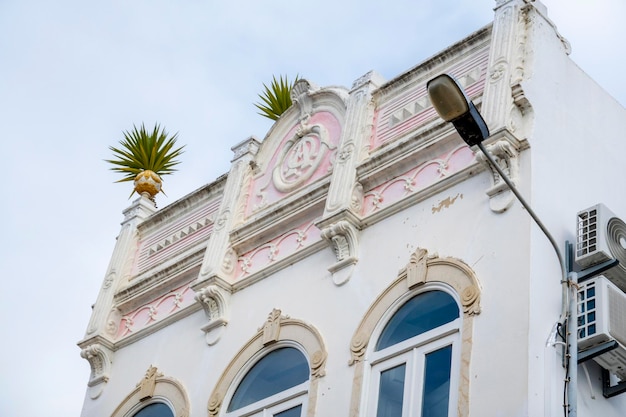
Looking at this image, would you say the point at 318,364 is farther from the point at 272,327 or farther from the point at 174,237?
the point at 174,237

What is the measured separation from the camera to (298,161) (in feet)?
61.7

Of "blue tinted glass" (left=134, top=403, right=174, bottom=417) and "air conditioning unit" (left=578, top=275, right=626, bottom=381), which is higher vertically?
"blue tinted glass" (left=134, top=403, right=174, bottom=417)

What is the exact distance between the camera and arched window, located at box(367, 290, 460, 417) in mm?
14023

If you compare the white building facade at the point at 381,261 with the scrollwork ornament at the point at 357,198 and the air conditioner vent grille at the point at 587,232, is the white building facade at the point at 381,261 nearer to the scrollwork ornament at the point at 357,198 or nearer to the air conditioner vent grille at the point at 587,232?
the scrollwork ornament at the point at 357,198

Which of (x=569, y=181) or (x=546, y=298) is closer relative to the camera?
(x=546, y=298)

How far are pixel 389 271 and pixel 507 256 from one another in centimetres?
201

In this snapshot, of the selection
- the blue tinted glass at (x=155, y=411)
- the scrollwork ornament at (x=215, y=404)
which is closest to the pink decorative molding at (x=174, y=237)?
the blue tinted glass at (x=155, y=411)

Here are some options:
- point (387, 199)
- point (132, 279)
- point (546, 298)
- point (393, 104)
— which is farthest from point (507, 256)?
point (132, 279)

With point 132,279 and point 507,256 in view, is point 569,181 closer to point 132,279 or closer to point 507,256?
point 507,256

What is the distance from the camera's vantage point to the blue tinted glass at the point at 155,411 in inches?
709

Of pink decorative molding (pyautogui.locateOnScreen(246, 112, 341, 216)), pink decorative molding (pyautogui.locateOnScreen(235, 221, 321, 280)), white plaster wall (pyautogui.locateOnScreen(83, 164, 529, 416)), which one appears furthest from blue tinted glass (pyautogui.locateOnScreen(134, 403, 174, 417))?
pink decorative molding (pyautogui.locateOnScreen(246, 112, 341, 216))

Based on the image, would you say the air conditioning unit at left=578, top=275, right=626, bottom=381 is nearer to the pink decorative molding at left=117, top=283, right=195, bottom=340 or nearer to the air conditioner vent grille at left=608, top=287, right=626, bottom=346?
the air conditioner vent grille at left=608, top=287, right=626, bottom=346

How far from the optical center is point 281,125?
64.4 ft

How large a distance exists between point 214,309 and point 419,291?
4.16 metres
